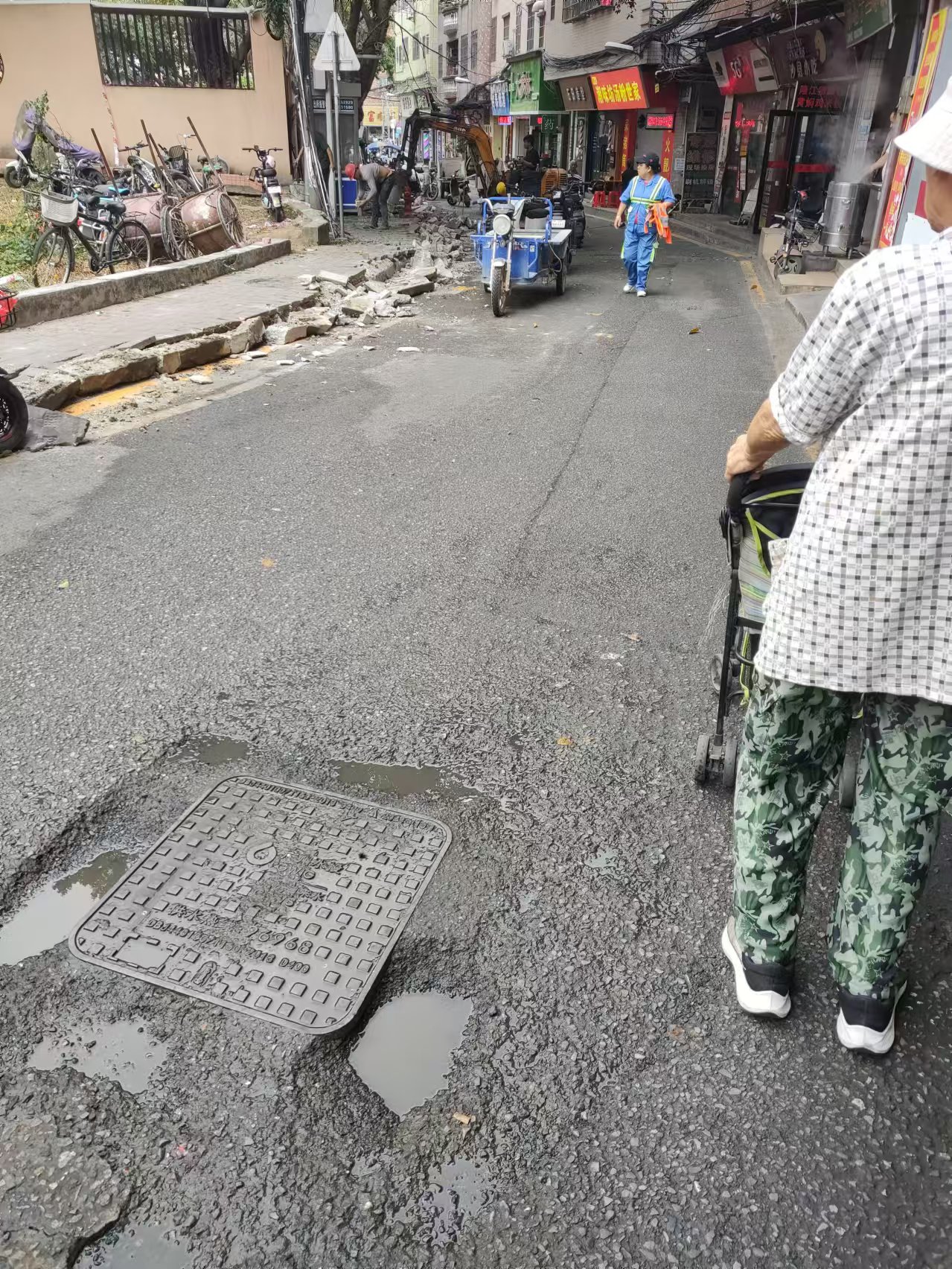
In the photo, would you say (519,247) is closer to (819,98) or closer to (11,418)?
(11,418)

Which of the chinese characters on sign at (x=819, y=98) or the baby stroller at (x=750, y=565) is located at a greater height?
the chinese characters on sign at (x=819, y=98)

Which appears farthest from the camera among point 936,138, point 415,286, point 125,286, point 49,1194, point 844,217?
point 844,217

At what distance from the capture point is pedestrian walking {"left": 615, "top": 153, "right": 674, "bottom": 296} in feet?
41.5

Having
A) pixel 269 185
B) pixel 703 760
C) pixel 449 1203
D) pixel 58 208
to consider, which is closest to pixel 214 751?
pixel 703 760

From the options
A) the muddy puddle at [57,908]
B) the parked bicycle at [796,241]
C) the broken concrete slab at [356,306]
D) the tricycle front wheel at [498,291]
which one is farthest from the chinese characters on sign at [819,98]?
the muddy puddle at [57,908]

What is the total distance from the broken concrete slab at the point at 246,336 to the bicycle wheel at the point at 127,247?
310 centimetres

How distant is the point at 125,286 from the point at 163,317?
3.68ft

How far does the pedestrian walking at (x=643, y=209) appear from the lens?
12641 millimetres

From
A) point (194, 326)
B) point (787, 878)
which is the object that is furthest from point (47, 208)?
point (787, 878)

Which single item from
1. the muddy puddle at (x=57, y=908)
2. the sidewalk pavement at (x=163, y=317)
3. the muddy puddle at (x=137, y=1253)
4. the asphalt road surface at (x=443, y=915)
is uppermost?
the sidewalk pavement at (x=163, y=317)

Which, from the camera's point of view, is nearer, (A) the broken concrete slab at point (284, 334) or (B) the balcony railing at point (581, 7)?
(A) the broken concrete slab at point (284, 334)

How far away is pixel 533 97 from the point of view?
123 feet

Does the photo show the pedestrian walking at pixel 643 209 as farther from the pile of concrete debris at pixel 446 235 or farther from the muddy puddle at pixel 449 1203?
the muddy puddle at pixel 449 1203

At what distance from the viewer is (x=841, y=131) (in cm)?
1798
